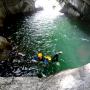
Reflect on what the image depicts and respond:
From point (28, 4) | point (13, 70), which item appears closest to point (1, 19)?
point (28, 4)

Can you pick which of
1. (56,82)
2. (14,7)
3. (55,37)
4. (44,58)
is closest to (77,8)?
(55,37)

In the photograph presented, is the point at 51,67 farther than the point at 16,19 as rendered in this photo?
No

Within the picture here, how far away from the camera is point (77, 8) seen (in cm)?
3294

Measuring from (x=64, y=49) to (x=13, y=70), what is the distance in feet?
24.8

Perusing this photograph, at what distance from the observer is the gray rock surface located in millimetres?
11469

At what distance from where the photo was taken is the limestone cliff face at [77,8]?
2959 cm

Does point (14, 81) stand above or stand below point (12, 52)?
above

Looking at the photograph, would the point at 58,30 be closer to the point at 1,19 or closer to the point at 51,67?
the point at 1,19

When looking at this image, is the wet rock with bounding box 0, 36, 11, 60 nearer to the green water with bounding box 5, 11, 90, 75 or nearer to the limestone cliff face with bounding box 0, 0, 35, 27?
the green water with bounding box 5, 11, 90, 75

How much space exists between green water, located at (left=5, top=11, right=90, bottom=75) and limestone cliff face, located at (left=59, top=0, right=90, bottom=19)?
1.79 m

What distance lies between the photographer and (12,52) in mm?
19734

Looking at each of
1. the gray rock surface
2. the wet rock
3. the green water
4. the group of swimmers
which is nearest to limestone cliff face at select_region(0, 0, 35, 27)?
the green water

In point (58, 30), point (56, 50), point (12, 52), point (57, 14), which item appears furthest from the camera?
point (57, 14)

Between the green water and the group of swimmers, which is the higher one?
the group of swimmers
